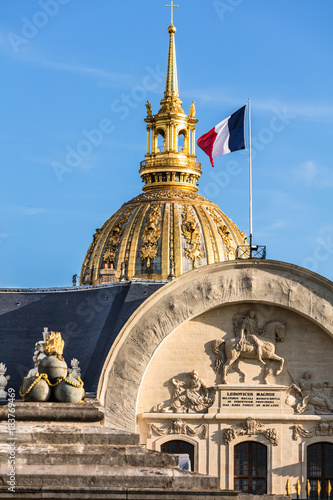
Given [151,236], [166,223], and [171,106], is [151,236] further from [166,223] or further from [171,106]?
[171,106]

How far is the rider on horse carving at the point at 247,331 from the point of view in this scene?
184 feet

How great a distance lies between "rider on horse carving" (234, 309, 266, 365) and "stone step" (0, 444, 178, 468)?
3073 centimetres

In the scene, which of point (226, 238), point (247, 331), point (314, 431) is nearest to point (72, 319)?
point (247, 331)

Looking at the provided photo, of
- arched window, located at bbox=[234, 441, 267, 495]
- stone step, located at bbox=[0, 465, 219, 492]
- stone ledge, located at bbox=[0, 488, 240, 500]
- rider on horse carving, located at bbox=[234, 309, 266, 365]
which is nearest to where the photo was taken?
stone ledge, located at bbox=[0, 488, 240, 500]

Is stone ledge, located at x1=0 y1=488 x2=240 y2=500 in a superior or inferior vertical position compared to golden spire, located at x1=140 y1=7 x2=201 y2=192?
inferior

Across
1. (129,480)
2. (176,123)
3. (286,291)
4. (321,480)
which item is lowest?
(129,480)

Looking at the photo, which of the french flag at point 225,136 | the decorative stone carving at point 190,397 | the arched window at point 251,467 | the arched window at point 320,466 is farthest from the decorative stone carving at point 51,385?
the french flag at point 225,136

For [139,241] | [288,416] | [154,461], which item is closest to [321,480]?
[288,416]

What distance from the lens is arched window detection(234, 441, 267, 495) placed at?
5534 centimetres

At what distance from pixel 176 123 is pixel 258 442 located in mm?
82206

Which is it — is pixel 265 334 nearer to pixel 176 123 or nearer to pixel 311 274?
pixel 311 274

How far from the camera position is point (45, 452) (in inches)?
984

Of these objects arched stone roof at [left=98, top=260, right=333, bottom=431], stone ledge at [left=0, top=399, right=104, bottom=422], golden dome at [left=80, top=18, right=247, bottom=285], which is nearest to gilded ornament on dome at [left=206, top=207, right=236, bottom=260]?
golden dome at [left=80, top=18, right=247, bottom=285]

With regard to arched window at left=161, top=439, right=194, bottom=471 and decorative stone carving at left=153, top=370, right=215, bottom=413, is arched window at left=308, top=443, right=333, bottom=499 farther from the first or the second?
arched window at left=161, top=439, right=194, bottom=471
